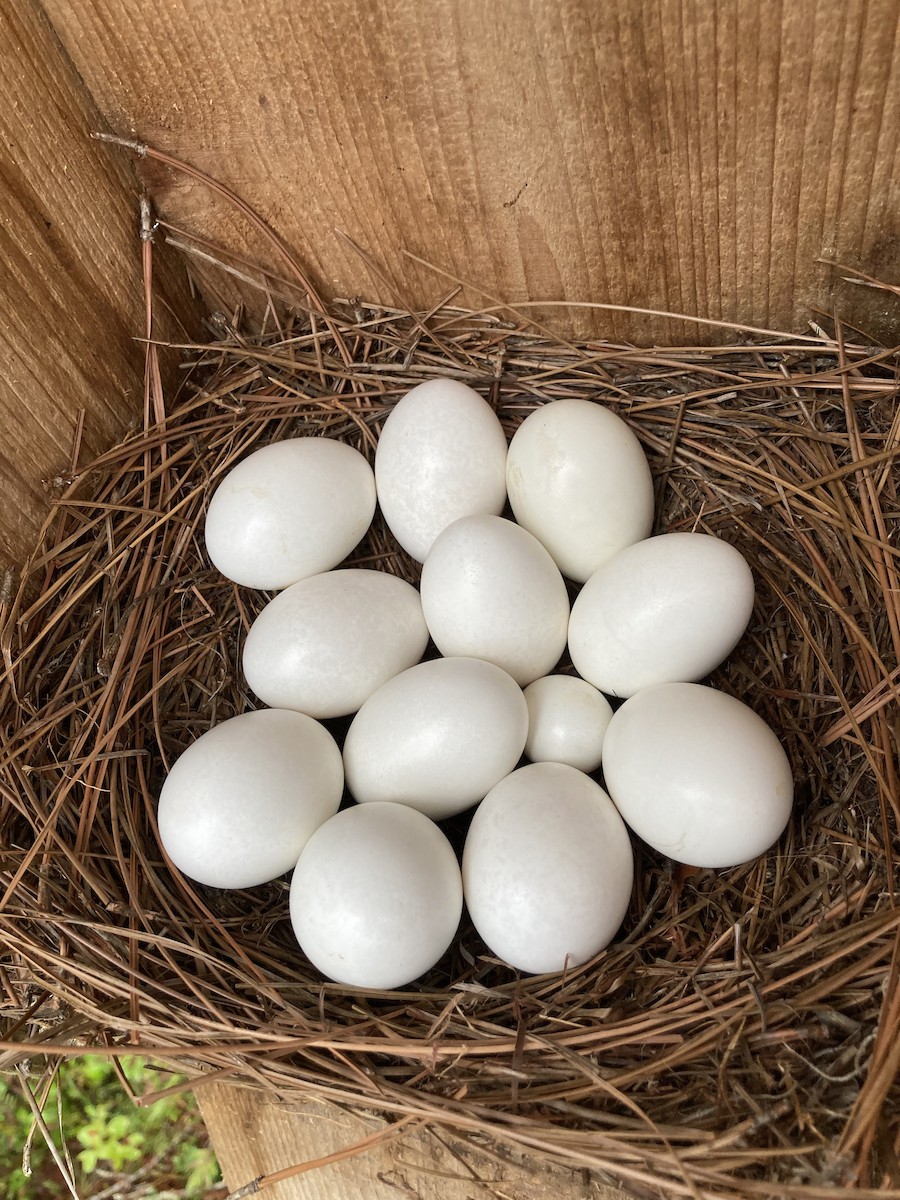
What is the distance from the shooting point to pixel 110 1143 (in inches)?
59.4

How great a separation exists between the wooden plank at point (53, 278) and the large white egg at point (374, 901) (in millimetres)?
483

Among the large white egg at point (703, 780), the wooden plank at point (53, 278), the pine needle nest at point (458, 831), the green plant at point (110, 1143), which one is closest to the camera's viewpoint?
the pine needle nest at point (458, 831)

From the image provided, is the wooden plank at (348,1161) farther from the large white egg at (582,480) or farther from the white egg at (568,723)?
the large white egg at (582,480)

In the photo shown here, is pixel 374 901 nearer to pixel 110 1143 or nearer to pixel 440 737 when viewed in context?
pixel 440 737

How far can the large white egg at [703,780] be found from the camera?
2.61ft

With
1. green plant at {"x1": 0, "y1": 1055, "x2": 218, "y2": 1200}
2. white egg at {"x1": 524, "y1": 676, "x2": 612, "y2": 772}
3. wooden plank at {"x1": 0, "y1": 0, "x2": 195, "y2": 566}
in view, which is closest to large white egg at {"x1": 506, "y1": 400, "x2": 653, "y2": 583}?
white egg at {"x1": 524, "y1": 676, "x2": 612, "y2": 772}

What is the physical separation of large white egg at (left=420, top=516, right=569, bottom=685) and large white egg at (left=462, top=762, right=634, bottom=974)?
15cm

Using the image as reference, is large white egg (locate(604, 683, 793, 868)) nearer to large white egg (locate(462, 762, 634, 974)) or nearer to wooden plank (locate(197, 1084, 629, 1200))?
large white egg (locate(462, 762, 634, 974))

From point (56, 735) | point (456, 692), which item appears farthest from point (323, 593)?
point (56, 735)

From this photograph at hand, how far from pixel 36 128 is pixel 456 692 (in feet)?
2.19

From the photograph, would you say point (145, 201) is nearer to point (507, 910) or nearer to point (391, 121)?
point (391, 121)

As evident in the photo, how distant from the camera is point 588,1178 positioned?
0.69 meters

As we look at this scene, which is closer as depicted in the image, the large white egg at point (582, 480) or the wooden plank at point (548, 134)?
the wooden plank at point (548, 134)

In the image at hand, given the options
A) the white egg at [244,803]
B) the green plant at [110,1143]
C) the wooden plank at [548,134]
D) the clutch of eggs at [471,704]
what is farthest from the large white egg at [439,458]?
the green plant at [110,1143]
